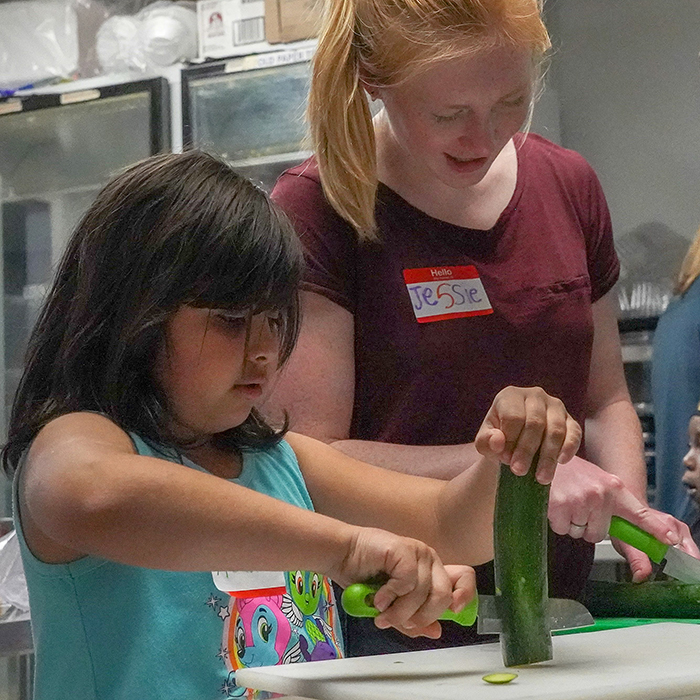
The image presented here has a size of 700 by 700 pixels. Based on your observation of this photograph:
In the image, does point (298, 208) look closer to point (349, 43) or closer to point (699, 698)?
point (349, 43)

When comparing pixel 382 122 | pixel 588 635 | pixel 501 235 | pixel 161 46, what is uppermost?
pixel 161 46

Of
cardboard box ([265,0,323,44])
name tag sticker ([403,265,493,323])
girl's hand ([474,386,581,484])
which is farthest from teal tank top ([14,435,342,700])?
cardboard box ([265,0,323,44])

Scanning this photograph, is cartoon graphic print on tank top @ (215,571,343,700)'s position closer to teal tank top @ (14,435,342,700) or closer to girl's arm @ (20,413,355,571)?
teal tank top @ (14,435,342,700)

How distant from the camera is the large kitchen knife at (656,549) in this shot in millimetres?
965

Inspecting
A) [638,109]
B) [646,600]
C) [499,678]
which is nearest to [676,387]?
[638,109]

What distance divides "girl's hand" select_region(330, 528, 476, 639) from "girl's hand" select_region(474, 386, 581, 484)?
11 centimetres

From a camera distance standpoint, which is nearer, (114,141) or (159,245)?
(159,245)

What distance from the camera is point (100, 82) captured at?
330 cm

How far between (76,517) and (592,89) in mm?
1671

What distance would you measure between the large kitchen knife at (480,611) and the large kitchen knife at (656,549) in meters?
0.12

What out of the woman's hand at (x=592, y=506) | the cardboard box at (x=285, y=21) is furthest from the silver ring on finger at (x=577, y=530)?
the cardboard box at (x=285, y=21)

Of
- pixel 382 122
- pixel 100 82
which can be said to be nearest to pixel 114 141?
pixel 100 82

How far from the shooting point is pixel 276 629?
0.88m

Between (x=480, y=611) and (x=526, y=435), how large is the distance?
0.14 metres
